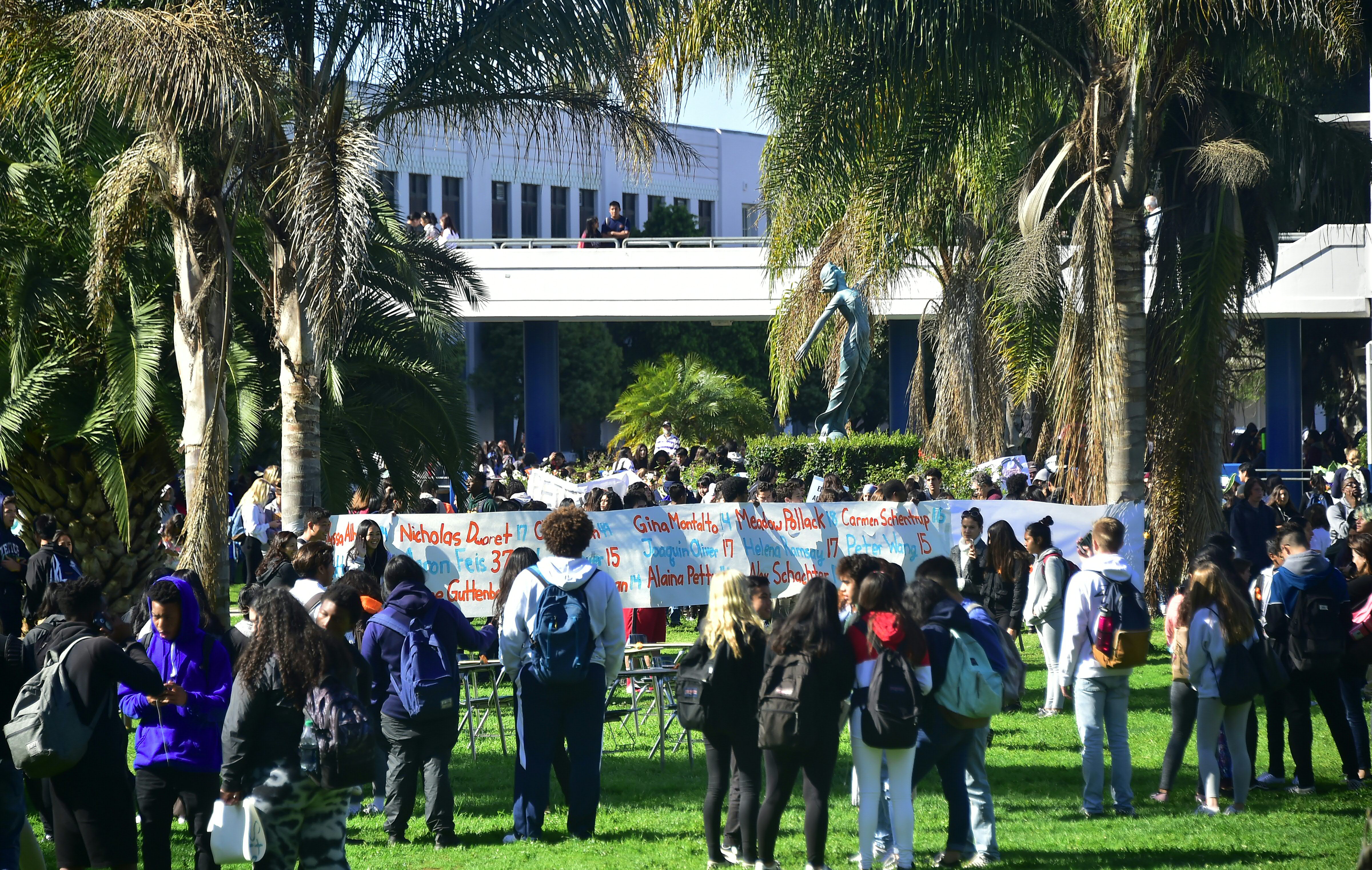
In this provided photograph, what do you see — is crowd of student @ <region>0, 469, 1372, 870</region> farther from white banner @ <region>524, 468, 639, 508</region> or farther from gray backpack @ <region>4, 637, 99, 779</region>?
white banner @ <region>524, 468, 639, 508</region>

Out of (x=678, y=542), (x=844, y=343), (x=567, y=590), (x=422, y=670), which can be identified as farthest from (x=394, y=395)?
(x=567, y=590)

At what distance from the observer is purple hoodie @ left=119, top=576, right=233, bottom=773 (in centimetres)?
609

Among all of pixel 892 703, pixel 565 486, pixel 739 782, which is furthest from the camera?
pixel 565 486

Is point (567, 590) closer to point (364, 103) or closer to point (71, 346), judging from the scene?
point (364, 103)

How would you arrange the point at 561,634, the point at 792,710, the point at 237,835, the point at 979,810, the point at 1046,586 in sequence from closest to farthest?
the point at 237,835 < the point at 792,710 < the point at 979,810 < the point at 561,634 < the point at 1046,586

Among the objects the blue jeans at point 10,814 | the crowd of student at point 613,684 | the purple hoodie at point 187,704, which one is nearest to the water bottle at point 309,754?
the crowd of student at point 613,684

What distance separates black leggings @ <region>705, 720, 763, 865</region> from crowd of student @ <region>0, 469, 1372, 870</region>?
0.02 m

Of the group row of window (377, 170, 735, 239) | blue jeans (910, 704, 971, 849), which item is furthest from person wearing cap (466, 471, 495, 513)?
row of window (377, 170, 735, 239)

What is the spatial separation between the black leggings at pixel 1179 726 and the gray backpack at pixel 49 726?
5499 millimetres

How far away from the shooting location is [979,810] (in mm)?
7027

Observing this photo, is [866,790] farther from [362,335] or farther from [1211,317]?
[362,335]

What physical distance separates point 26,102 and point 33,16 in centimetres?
76

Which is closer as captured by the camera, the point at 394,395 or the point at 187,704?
the point at 187,704

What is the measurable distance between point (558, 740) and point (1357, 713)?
4.79 m
